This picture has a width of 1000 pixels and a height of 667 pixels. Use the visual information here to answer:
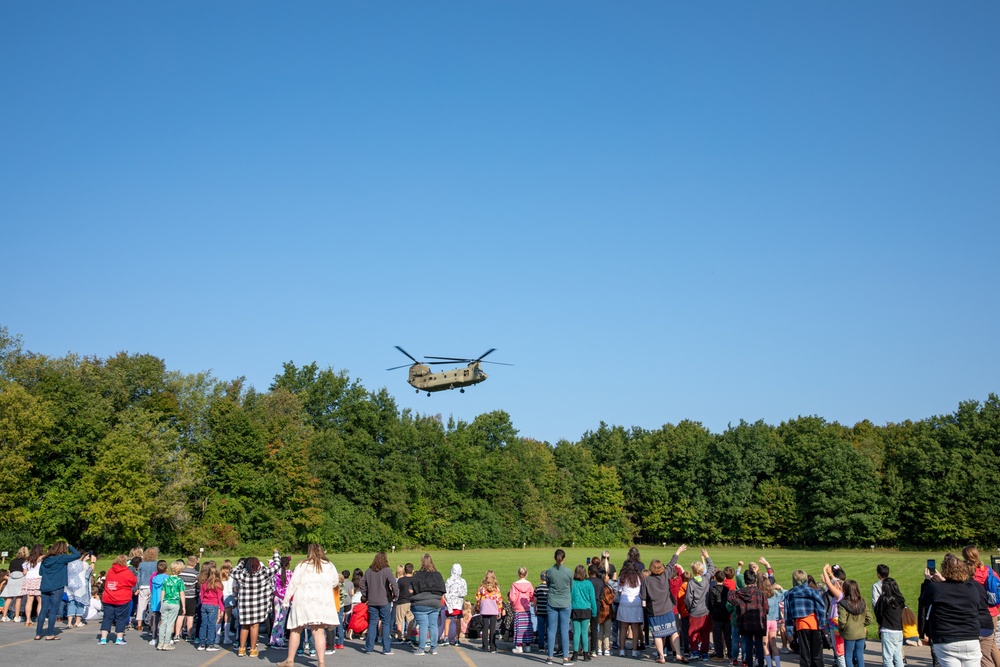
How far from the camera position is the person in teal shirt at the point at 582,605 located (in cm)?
1406

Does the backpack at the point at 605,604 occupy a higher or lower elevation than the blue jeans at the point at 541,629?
higher

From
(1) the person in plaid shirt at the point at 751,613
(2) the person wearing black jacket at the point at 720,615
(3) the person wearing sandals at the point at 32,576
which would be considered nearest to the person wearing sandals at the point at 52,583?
(3) the person wearing sandals at the point at 32,576

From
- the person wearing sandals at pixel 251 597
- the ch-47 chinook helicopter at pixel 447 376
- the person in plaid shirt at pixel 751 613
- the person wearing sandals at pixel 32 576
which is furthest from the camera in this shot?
the ch-47 chinook helicopter at pixel 447 376

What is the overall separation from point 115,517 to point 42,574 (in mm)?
44464

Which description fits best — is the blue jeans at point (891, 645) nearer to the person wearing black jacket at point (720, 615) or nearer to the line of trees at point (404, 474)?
the person wearing black jacket at point (720, 615)

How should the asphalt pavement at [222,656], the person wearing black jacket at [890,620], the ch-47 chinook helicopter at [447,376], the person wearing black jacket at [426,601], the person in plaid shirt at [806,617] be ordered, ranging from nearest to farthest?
the person wearing black jacket at [890,620]
the asphalt pavement at [222,656]
the person in plaid shirt at [806,617]
the person wearing black jacket at [426,601]
the ch-47 chinook helicopter at [447,376]

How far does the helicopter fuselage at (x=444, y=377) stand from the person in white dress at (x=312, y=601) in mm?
34834

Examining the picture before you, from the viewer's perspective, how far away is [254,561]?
1380 centimetres

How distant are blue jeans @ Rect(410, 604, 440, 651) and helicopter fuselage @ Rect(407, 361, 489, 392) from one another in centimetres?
3234

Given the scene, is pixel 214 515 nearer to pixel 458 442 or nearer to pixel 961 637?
pixel 458 442

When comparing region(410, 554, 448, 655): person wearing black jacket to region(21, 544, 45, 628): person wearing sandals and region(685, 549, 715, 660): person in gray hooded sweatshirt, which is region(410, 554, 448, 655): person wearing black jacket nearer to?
region(685, 549, 715, 660): person in gray hooded sweatshirt

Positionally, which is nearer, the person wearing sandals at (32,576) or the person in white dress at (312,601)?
the person in white dress at (312,601)

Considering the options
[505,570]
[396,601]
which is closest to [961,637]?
[396,601]

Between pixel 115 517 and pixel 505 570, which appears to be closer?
pixel 505 570
